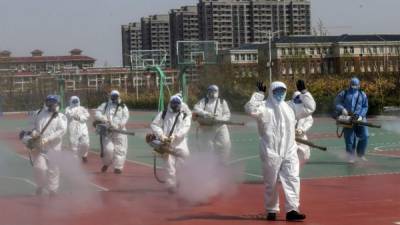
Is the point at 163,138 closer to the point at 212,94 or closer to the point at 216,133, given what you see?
the point at 216,133

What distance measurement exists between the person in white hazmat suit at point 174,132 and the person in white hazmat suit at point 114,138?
4743 mm

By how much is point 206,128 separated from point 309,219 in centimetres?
527

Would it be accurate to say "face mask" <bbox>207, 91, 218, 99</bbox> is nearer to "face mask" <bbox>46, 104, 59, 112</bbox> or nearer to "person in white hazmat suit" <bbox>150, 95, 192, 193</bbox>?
"person in white hazmat suit" <bbox>150, 95, 192, 193</bbox>

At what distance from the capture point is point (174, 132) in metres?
13.1

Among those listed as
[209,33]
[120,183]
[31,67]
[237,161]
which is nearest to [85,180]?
[120,183]

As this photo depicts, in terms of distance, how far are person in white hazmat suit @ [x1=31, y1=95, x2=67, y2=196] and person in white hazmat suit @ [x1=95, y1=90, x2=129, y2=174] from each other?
14.3ft

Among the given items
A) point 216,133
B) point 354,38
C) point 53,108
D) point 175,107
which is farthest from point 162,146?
point 354,38

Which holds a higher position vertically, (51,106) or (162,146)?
(51,106)

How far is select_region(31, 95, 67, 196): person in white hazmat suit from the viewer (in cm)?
1331

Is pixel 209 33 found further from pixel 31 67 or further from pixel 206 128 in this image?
pixel 206 128

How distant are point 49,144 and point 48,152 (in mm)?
175

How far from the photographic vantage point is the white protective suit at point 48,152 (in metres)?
13.3

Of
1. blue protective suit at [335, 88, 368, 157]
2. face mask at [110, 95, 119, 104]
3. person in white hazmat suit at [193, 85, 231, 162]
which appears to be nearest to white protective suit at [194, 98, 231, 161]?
person in white hazmat suit at [193, 85, 231, 162]

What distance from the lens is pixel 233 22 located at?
330 feet
